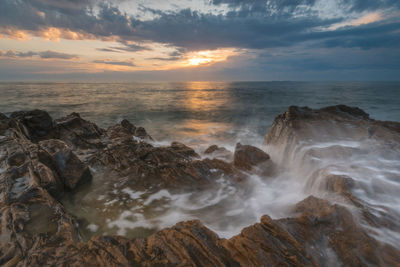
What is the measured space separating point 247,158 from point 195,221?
403 centimetres

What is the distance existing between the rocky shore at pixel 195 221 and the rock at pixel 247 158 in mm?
35

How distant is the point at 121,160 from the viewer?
7.08 meters

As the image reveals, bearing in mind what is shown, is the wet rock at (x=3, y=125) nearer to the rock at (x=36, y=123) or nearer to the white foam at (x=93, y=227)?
the rock at (x=36, y=123)

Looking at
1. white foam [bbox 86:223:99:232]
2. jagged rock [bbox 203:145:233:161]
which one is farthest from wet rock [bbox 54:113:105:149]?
white foam [bbox 86:223:99:232]

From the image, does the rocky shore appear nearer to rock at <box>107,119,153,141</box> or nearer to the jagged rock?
the jagged rock

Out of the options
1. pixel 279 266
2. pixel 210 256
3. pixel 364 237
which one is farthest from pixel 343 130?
pixel 210 256

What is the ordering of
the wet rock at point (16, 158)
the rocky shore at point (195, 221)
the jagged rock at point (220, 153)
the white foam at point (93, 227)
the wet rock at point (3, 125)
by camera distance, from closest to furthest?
1. the rocky shore at point (195, 221)
2. the white foam at point (93, 227)
3. the wet rock at point (16, 158)
4. the wet rock at point (3, 125)
5. the jagged rock at point (220, 153)

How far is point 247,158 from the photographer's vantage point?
22.6 ft

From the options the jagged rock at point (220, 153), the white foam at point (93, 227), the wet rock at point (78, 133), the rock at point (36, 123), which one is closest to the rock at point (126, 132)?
the wet rock at point (78, 133)

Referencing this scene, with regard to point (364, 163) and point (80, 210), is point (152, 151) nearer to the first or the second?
point (80, 210)

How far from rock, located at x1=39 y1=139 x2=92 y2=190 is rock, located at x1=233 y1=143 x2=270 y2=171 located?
182 inches

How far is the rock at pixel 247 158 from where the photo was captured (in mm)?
6768

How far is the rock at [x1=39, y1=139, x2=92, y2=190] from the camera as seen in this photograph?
545 centimetres

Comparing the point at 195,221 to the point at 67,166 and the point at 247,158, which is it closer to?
the point at 247,158
